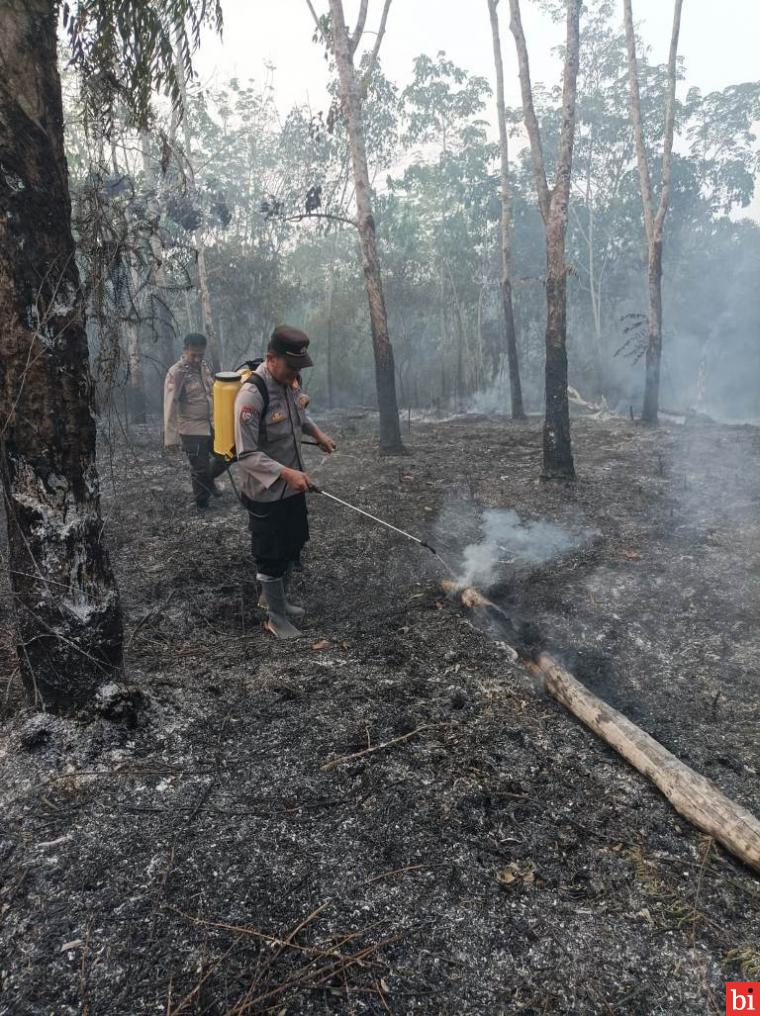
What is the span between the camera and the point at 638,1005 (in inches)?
78.5

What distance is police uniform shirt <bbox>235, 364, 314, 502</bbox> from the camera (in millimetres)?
4176

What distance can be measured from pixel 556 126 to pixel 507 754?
33.2 meters

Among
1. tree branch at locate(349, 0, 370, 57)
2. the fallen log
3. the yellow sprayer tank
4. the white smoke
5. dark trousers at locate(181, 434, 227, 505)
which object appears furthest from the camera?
tree branch at locate(349, 0, 370, 57)

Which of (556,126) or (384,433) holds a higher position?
(556,126)

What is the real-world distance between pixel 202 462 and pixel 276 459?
147 inches

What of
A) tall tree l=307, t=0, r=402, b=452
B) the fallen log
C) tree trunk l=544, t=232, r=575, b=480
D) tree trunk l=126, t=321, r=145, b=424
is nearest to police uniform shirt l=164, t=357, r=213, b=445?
tall tree l=307, t=0, r=402, b=452

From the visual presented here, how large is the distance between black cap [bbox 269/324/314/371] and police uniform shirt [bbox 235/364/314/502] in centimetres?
19

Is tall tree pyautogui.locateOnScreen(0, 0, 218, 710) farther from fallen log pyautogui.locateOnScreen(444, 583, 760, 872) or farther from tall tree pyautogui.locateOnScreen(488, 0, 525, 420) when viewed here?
A: tall tree pyautogui.locateOnScreen(488, 0, 525, 420)

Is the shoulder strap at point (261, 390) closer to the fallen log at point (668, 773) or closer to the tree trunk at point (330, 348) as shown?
the fallen log at point (668, 773)

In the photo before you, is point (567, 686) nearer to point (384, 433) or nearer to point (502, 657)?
point (502, 657)

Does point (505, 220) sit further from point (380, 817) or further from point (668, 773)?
point (380, 817)

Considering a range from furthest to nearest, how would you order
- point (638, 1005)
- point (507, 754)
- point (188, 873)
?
point (507, 754) < point (188, 873) < point (638, 1005)

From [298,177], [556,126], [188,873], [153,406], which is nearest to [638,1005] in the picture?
[188,873]

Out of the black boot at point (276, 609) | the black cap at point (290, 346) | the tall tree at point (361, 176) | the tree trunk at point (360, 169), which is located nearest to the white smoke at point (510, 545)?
the black boot at point (276, 609)
